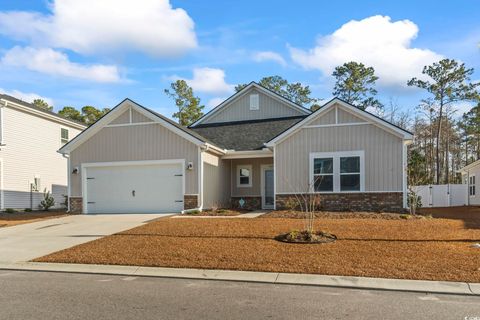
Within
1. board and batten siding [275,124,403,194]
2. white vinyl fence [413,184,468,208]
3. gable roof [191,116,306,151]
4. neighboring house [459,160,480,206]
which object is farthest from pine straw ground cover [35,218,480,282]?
neighboring house [459,160,480,206]

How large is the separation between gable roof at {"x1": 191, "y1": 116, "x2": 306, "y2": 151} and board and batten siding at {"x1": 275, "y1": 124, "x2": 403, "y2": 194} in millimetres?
2610

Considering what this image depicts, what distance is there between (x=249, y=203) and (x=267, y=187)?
1.23m

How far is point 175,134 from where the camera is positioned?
57.1ft

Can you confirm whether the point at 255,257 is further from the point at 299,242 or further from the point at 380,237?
the point at 380,237

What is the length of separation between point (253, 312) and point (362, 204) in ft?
38.6

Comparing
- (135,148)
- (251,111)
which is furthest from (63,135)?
(251,111)

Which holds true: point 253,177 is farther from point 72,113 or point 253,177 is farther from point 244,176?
point 72,113

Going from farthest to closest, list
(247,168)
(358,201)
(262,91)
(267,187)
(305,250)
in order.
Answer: (262,91) < (247,168) < (267,187) < (358,201) < (305,250)

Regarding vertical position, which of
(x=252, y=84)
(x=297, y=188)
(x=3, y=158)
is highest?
(x=252, y=84)

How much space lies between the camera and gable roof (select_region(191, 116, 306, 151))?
2000 cm

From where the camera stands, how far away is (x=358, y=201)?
52.9 feet

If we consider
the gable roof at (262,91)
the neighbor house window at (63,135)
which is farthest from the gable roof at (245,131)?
the neighbor house window at (63,135)

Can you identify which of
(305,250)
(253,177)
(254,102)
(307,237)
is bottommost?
(305,250)

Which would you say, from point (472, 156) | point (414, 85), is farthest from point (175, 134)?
point (472, 156)
